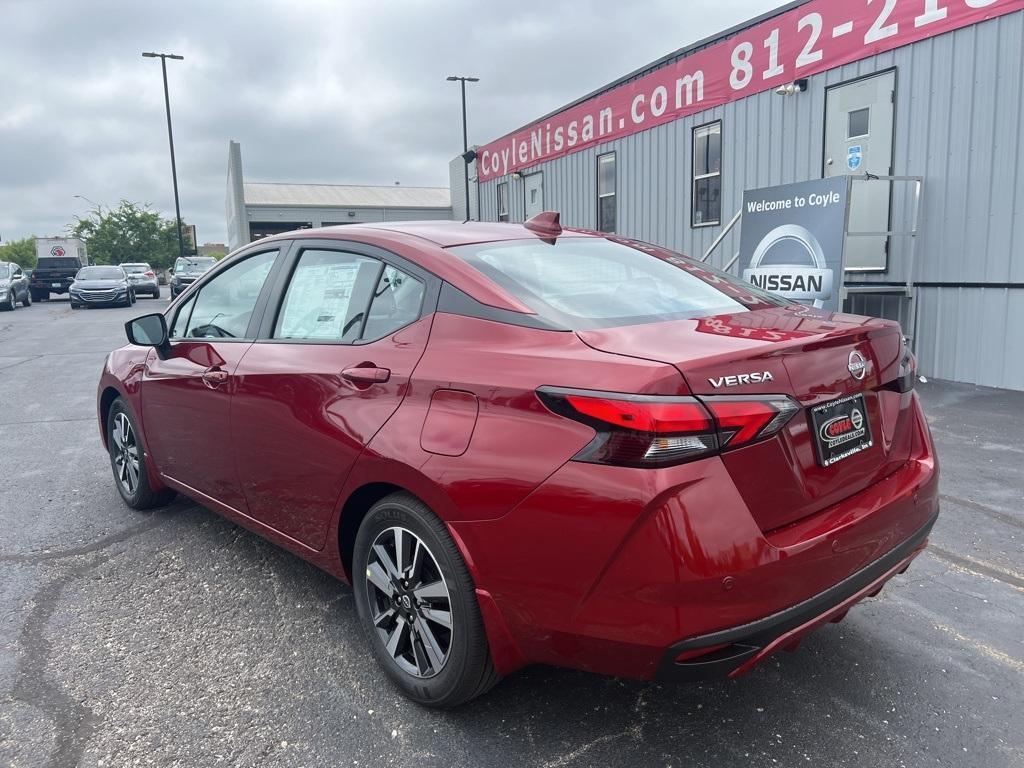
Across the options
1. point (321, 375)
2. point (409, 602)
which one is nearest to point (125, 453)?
point (321, 375)

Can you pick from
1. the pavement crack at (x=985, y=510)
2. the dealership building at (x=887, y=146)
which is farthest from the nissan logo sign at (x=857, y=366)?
the dealership building at (x=887, y=146)

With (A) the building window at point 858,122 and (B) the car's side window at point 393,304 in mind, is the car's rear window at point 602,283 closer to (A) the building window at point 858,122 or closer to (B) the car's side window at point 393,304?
(B) the car's side window at point 393,304

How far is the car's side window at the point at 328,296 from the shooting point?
2867mm

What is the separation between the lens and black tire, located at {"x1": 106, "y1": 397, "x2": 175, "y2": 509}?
4301 mm

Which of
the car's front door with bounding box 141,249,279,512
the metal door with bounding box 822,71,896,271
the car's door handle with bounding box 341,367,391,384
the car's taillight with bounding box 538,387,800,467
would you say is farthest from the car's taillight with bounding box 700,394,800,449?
the metal door with bounding box 822,71,896,271

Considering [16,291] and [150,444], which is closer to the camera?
[150,444]

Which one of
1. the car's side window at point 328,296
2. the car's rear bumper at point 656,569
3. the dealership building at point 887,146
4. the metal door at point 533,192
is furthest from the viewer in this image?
the metal door at point 533,192

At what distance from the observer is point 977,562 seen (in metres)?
3.64

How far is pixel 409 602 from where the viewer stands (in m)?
2.54

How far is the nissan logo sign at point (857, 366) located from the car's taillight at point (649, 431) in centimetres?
61

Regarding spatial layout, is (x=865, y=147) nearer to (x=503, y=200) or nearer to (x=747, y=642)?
(x=747, y=642)

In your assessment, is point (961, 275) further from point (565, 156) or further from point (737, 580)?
point (565, 156)

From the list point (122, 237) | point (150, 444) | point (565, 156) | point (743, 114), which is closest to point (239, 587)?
point (150, 444)

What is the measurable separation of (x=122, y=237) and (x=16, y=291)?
32393 millimetres
